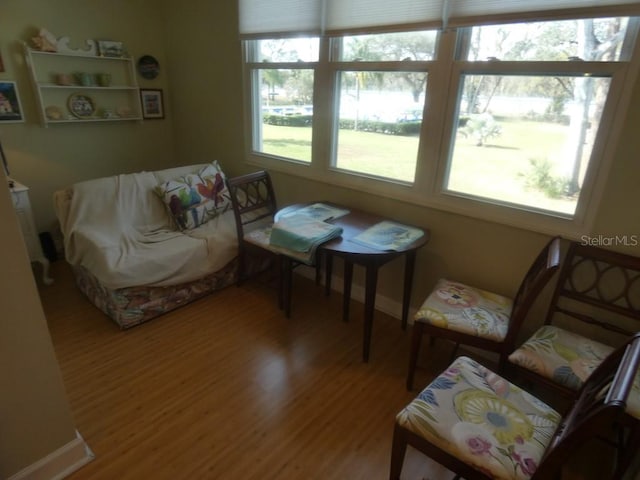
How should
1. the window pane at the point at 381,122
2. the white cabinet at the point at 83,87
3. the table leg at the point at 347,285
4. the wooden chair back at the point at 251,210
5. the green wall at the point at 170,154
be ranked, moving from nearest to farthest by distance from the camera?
the green wall at the point at 170,154 < the window pane at the point at 381,122 < the table leg at the point at 347,285 < the wooden chair back at the point at 251,210 < the white cabinet at the point at 83,87

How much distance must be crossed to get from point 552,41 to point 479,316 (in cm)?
138

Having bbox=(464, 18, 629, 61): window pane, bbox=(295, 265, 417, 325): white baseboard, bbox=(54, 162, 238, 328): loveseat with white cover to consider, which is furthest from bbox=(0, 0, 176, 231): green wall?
bbox=(464, 18, 629, 61): window pane

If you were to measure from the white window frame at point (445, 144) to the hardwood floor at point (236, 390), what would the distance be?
92 cm

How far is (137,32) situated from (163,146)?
42.4 inches

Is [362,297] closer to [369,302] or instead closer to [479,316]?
[369,302]

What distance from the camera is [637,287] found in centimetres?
178

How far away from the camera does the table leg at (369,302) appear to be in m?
2.07

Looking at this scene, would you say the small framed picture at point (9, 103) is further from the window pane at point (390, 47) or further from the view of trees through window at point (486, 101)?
the window pane at point (390, 47)

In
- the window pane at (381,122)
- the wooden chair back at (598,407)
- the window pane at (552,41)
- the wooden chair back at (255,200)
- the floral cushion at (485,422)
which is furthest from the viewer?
the wooden chair back at (255,200)

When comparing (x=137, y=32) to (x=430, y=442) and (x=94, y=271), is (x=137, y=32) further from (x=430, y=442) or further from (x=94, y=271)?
(x=430, y=442)

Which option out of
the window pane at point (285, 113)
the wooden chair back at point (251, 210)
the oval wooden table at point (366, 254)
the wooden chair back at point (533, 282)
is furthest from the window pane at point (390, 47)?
the wooden chair back at point (533, 282)

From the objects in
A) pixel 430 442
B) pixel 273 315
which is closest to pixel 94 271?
pixel 273 315

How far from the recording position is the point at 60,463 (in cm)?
154

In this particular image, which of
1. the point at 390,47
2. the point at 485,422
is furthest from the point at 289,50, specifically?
the point at 485,422
